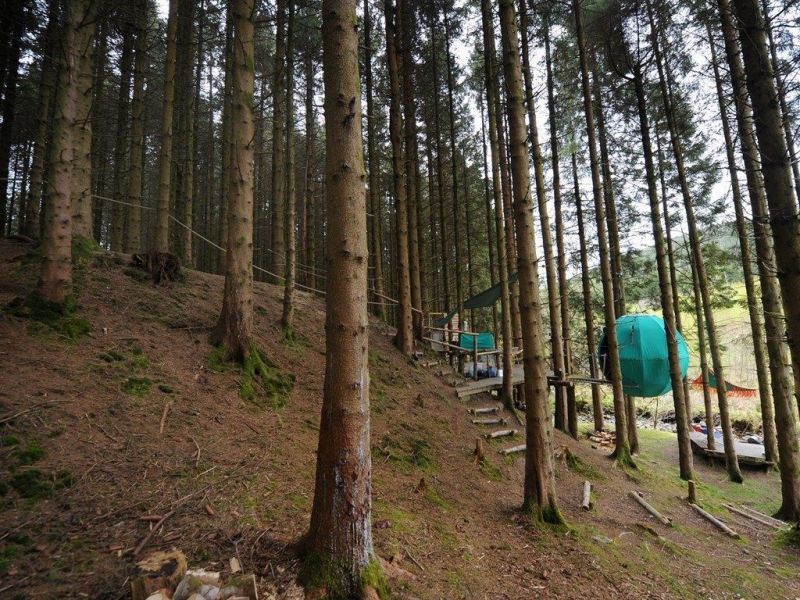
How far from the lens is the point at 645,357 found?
10664mm

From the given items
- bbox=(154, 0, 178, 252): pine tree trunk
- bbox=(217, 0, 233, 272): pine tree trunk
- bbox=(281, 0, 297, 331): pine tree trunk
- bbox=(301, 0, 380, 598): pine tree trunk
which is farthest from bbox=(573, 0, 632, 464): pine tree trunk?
bbox=(154, 0, 178, 252): pine tree trunk

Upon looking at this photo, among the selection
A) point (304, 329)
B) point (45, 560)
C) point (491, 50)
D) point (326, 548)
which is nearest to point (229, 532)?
point (326, 548)

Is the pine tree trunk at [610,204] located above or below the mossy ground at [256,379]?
above

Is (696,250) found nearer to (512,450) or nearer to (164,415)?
(512,450)

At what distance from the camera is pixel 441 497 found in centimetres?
476

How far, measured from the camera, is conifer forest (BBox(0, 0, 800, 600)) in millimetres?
2494

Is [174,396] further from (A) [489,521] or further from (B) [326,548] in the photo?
(A) [489,521]

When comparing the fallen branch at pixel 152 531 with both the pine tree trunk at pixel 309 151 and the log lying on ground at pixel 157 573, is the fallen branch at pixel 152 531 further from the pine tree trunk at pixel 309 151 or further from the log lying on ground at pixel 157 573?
the pine tree trunk at pixel 309 151

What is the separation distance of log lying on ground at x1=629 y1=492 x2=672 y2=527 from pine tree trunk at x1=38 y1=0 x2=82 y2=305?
906 cm

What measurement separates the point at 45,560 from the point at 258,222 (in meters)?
23.4

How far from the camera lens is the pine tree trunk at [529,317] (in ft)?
15.2

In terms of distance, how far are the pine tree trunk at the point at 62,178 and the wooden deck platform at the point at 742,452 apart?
52.1 ft

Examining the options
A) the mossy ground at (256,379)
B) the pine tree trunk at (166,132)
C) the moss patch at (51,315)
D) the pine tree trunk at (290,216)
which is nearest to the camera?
the moss patch at (51,315)

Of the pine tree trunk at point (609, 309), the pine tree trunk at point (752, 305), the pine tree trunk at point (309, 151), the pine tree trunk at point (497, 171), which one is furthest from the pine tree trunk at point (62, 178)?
the pine tree trunk at point (752, 305)
